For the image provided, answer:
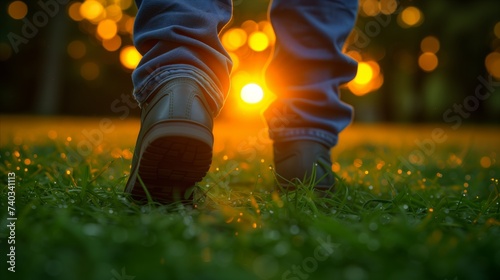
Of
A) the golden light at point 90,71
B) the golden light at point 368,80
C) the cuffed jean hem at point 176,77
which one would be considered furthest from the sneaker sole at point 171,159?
the golden light at point 90,71

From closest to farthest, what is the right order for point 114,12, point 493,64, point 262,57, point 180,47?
point 180,47 < point 493,64 < point 262,57 < point 114,12

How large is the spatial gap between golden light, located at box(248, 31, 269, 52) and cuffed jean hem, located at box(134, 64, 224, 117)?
11.3m

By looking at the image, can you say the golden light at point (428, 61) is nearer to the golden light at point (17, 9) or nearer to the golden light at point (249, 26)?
the golden light at point (249, 26)

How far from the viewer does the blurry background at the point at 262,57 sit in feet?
34.8

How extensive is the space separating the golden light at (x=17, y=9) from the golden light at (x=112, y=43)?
3185 millimetres

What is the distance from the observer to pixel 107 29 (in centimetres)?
1448

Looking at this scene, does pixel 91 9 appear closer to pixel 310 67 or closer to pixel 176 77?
pixel 310 67

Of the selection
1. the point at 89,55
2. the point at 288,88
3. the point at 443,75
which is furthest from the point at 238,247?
the point at 89,55

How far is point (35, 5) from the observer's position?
1190 centimetres

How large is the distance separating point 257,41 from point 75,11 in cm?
543

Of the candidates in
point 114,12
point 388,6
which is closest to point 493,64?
point 388,6

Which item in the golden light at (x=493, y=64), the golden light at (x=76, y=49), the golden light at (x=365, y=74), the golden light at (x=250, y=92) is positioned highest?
the golden light at (x=76, y=49)

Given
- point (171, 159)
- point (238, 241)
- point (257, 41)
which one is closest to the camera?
point (238, 241)

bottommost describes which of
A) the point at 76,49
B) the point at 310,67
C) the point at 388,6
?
the point at 76,49
